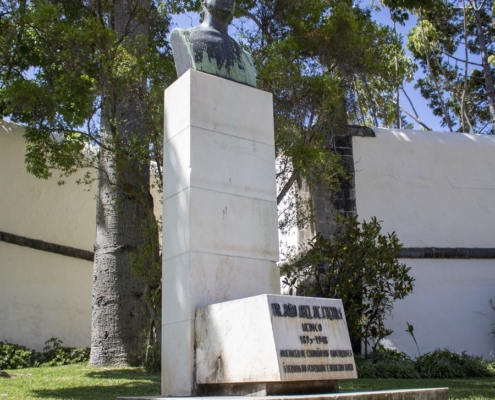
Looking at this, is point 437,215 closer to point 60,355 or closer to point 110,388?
point 110,388

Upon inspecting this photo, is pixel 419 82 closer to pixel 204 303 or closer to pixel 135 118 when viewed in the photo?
pixel 135 118

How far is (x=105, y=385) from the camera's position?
733cm

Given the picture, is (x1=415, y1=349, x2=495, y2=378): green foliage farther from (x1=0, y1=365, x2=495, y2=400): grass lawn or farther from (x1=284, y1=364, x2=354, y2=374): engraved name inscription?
(x1=284, y1=364, x2=354, y2=374): engraved name inscription

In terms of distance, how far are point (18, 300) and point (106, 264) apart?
2954 mm

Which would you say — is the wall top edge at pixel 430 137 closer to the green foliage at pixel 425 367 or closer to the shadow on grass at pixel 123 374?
the green foliage at pixel 425 367

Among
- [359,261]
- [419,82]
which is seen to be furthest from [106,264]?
[419,82]

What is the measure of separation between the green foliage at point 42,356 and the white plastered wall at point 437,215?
5.33m

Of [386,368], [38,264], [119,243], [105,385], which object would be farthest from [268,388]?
[38,264]

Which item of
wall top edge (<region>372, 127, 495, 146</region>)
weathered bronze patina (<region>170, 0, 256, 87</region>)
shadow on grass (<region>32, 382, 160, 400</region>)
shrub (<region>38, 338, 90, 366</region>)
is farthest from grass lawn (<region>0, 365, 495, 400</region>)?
wall top edge (<region>372, 127, 495, 146</region>)

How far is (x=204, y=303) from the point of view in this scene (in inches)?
203

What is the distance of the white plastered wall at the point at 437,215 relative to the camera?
34.7ft

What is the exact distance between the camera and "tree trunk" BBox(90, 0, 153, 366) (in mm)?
9094

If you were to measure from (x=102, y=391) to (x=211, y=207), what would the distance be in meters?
2.65

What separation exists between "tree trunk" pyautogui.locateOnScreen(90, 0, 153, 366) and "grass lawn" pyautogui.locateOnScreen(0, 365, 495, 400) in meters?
0.54
